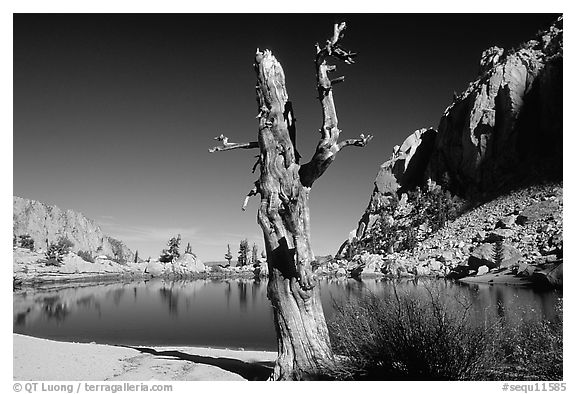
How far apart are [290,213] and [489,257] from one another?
136 feet

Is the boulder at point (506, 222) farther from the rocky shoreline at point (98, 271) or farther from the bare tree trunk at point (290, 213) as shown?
the bare tree trunk at point (290, 213)

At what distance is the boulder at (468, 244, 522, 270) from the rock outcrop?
224ft

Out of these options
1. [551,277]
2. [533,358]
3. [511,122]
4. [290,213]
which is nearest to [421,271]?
[551,277]

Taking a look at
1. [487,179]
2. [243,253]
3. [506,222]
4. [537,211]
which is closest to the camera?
[537,211]

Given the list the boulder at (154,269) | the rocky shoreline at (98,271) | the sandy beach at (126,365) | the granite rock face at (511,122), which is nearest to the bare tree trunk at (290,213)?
the sandy beach at (126,365)

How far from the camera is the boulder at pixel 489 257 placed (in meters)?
40.3

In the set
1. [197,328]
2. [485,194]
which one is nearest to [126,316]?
[197,328]

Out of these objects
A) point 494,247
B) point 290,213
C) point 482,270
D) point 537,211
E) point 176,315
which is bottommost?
point 176,315

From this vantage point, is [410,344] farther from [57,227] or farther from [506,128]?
[57,227]

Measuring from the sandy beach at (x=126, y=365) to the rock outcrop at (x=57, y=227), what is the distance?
244 ft

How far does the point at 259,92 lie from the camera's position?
7.15 meters

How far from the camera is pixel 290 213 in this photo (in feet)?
21.6

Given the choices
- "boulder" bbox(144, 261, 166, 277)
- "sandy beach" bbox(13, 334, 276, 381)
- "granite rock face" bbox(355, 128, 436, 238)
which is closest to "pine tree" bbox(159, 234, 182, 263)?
"boulder" bbox(144, 261, 166, 277)
